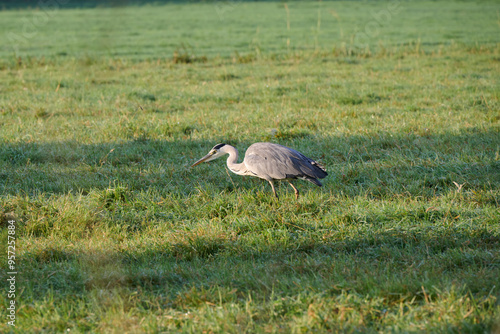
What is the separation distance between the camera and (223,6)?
44656 millimetres

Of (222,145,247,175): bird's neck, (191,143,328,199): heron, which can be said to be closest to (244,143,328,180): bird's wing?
(191,143,328,199): heron

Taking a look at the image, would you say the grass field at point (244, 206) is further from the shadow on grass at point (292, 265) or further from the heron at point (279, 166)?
the heron at point (279, 166)

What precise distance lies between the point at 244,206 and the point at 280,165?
0.61 metres

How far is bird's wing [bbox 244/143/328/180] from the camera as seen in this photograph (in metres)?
5.10

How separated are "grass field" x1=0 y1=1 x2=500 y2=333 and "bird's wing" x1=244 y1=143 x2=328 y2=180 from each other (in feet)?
1.02

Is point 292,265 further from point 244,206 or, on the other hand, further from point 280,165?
point 280,165

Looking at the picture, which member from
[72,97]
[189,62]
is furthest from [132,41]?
[72,97]

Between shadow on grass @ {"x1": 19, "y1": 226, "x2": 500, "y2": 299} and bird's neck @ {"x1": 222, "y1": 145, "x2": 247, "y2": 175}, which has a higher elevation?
bird's neck @ {"x1": 222, "y1": 145, "x2": 247, "y2": 175}

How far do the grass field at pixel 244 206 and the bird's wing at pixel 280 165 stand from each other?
31 centimetres

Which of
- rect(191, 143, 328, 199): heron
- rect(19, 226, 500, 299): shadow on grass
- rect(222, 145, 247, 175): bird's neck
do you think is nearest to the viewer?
rect(19, 226, 500, 299): shadow on grass

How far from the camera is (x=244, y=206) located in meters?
5.18

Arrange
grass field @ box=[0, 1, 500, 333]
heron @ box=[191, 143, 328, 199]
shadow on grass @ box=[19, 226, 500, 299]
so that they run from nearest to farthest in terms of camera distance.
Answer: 1. grass field @ box=[0, 1, 500, 333]
2. shadow on grass @ box=[19, 226, 500, 299]
3. heron @ box=[191, 143, 328, 199]

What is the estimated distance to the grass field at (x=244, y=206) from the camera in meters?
3.23

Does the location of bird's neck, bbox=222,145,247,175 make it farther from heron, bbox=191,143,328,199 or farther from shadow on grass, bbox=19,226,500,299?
shadow on grass, bbox=19,226,500,299
